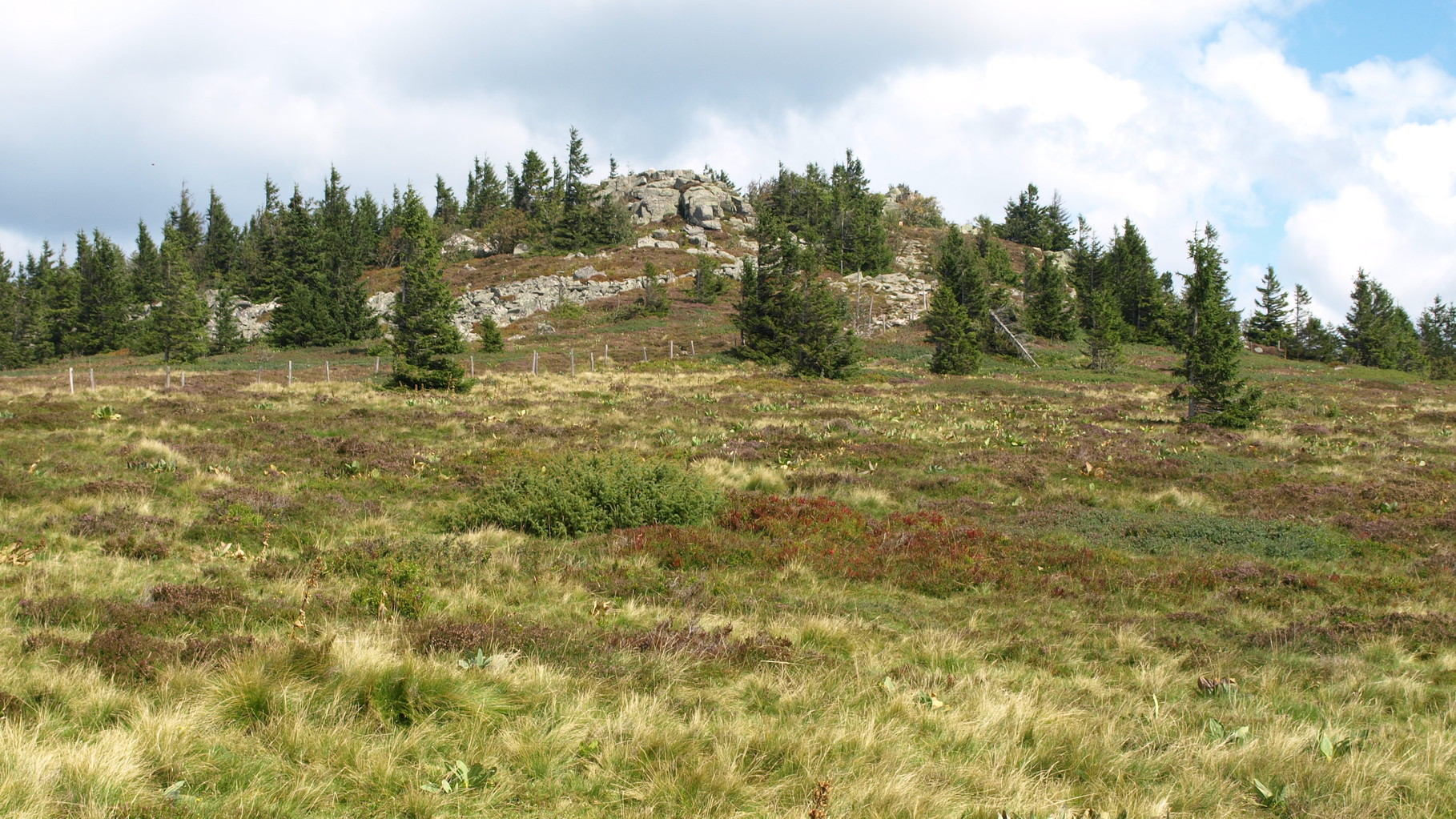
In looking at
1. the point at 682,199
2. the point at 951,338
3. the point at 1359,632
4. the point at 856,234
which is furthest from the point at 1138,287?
the point at 1359,632

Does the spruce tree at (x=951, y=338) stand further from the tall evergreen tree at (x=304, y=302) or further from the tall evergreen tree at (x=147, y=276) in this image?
the tall evergreen tree at (x=147, y=276)

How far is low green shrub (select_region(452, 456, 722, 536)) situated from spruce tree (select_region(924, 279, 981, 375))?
133ft

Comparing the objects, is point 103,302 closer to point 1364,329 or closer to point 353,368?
point 353,368

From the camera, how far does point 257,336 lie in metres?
77.6

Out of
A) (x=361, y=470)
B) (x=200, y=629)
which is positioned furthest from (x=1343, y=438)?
(x=200, y=629)

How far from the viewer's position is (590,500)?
1220 cm

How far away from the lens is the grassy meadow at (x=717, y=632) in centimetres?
412

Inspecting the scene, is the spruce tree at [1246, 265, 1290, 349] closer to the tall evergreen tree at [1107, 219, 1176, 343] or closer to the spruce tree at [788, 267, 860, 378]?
the tall evergreen tree at [1107, 219, 1176, 343]

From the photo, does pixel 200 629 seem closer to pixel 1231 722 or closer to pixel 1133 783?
pixel 1133 783

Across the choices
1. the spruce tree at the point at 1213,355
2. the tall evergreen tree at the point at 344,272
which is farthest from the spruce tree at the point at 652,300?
the spruce tree at the point at 1213,355

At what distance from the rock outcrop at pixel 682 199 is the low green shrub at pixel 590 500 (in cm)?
10445

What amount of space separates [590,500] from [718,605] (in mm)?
4417

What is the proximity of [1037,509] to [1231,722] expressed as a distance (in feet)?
31.3

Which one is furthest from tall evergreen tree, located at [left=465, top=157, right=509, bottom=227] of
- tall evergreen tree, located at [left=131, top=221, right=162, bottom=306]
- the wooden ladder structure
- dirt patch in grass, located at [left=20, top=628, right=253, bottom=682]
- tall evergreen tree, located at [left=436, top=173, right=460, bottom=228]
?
dirt patch in grass, located at [left=20, top=628, right=253, bottom=682]
